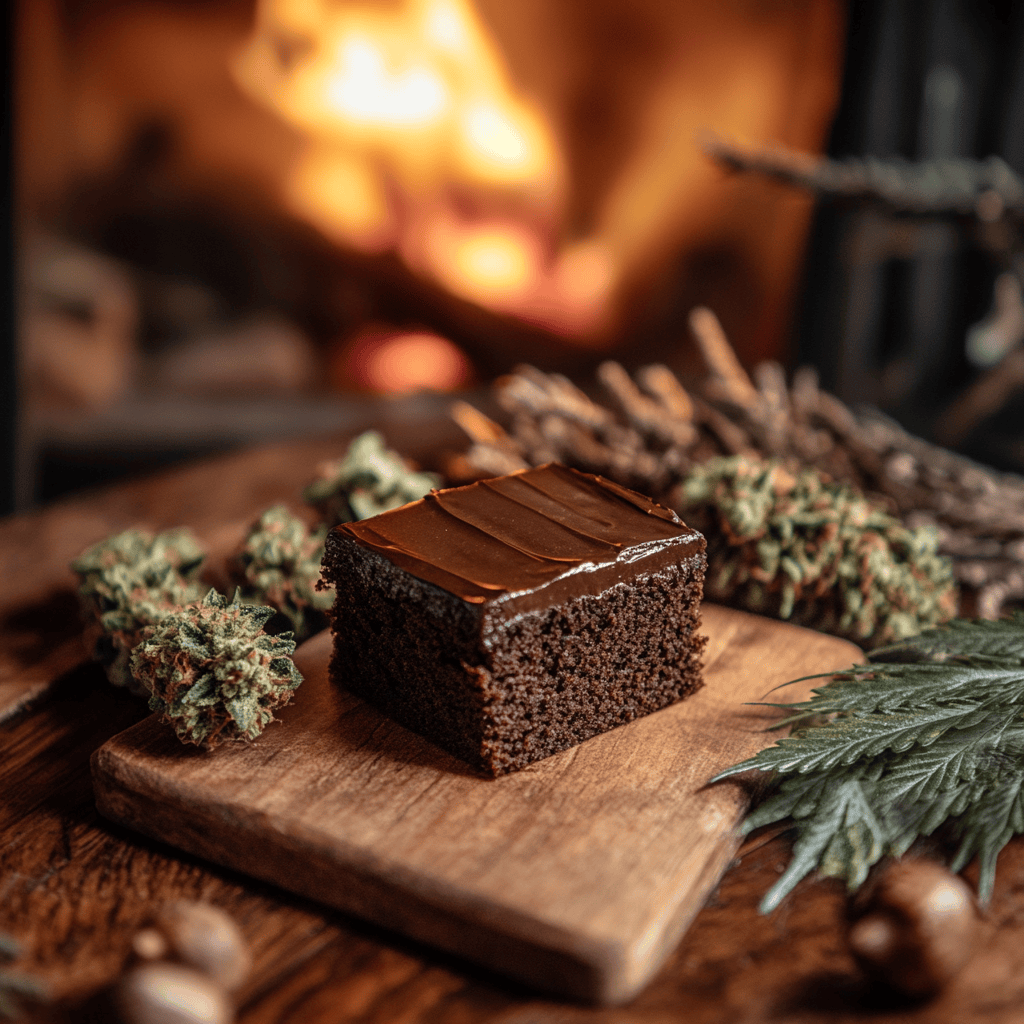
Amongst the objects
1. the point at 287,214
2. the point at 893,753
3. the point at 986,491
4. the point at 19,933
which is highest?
the point at 287,214

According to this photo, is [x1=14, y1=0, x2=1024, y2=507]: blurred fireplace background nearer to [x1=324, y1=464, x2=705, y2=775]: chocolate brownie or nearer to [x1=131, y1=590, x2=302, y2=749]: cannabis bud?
[x1=324, y1=464, x2=705, y2=775]: chocolate brownie

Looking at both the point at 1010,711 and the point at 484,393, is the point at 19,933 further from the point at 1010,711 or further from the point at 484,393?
the point at 484,393

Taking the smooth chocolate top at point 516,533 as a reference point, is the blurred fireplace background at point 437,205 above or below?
above

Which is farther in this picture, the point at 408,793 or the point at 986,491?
the point at 986,491

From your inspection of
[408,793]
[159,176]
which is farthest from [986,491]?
[159,176]

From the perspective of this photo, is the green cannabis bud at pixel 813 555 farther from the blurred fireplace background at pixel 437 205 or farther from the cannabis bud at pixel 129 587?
the blurred fireplace background at pixel 437 205

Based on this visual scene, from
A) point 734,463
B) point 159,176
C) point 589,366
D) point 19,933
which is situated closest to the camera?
point 19,933

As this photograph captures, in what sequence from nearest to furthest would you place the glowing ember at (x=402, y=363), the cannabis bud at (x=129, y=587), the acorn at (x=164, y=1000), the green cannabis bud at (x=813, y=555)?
the acorn at (x=164, y=1000)
the cannabis bud at (x=129, y=587)
the green cannabis bud at (x=813, y=555)
the glowing ember at (x=402, y=363)

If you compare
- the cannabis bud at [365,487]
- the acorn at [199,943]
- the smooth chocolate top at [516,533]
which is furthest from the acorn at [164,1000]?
the cannabis bud at [365,487]
